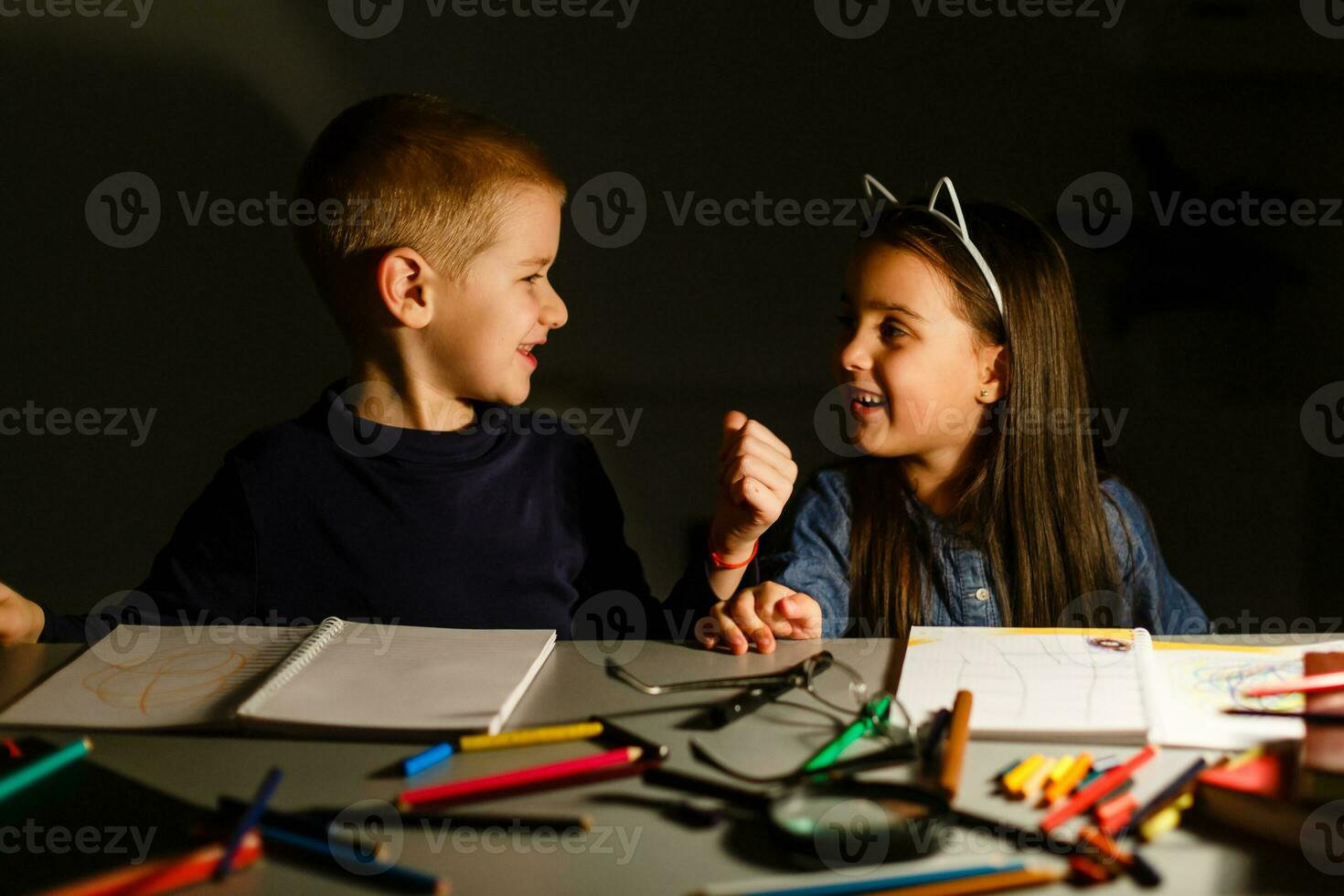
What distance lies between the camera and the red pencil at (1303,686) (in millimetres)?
705

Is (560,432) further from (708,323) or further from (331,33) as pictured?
(331,33)

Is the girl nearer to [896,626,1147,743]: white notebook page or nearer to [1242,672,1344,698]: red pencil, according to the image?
[896,626,1147,743]: white notebook page

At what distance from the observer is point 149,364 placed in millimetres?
1726

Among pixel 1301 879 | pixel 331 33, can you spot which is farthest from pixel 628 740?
pixel 331 33

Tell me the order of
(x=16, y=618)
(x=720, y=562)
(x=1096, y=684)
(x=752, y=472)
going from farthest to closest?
1. (x=720, y=562)
2. (x=752, y=472)
3. (x=16, y=618)
4. (x=1096, y=684)

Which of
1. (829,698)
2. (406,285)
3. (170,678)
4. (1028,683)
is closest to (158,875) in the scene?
(170,678)

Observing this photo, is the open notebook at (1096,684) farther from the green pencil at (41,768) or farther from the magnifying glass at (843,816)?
the green pencil at (41,768)

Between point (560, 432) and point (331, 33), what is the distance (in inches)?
32.1

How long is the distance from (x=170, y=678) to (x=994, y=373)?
0.87 metres

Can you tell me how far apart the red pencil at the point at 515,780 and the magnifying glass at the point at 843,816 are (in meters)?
0.02

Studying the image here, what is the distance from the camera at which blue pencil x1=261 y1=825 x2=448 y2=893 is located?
528 millimetres

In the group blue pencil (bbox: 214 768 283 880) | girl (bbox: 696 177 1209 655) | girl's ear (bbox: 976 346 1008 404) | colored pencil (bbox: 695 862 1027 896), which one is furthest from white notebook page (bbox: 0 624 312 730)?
girl's ear (bbox: 976 346 1008 404)

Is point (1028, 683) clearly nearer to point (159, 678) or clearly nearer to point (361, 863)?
point (361, 863)

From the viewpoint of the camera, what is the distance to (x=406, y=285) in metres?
1.19
